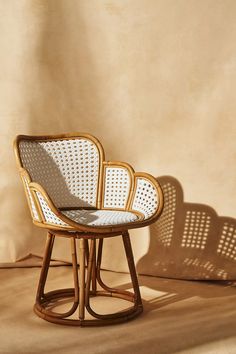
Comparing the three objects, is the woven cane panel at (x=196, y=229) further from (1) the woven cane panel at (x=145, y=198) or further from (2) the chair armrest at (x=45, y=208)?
(2) the chair armrest at (x=45, y=208)

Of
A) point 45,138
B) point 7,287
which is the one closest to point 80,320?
point 7,287

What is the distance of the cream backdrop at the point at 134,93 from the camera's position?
2.86 m

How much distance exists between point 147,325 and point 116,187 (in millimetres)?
657

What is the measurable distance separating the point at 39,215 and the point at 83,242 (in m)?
0.21

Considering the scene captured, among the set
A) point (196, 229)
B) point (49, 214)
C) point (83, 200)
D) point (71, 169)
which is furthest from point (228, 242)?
point (49, 214)

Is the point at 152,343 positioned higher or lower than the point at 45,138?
lower

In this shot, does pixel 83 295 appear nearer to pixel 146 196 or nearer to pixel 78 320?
pixel 78 320

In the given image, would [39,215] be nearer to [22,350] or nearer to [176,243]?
[22,350]

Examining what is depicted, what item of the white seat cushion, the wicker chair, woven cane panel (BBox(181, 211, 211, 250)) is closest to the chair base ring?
the wicker chair

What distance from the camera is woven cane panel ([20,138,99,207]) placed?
8.70 ft

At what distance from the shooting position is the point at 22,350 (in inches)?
80.5

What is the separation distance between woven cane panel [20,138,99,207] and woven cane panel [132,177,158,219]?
226 millimetres

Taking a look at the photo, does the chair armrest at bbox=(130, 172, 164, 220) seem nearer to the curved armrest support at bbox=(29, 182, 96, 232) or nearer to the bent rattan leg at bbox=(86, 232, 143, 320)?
the bent rattan leg at bbox=(86, 232, 143, 320)

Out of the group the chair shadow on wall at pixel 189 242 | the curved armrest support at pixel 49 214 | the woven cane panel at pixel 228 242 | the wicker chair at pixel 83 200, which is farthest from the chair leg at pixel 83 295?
the woven cane panel at pixel 228 242
